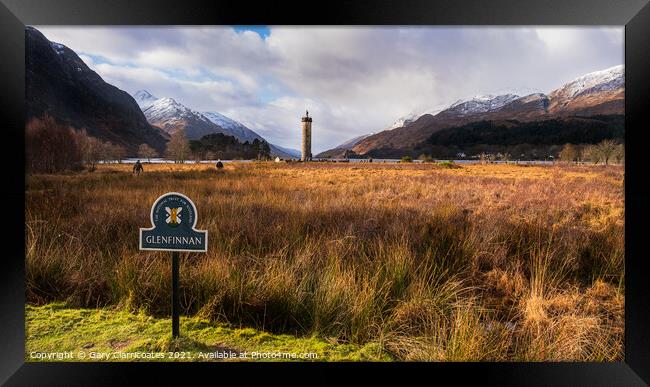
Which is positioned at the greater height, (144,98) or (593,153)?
(144,98)

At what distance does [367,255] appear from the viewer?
3.03 metres

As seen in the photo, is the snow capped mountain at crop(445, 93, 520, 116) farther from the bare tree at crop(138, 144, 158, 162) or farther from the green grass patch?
the bare tree at crop(138, 144, 158, 162)

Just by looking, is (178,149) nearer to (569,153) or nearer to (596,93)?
(596,93)

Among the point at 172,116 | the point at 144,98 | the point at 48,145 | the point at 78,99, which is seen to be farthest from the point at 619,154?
the point at 48,145

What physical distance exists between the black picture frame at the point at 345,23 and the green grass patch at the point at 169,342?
0.09 metres

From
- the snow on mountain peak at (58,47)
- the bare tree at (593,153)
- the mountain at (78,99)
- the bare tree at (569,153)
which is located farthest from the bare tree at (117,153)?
the bare tree at (593,153)

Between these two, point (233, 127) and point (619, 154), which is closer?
point (619, 154)

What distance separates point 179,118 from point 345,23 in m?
2.02

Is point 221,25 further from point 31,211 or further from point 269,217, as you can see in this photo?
point 31,211

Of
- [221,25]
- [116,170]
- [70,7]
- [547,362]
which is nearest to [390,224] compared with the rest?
[547,362]

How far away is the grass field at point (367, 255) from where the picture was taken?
249 cm

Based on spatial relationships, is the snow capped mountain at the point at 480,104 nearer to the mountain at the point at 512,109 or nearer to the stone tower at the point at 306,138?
the mountain at the point at 512,109

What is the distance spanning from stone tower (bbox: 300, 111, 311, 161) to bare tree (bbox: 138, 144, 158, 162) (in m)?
1.75

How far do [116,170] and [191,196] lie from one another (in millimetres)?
1006
